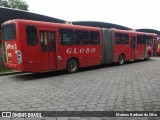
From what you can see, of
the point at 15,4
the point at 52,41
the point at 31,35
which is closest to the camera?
the point at 31,35

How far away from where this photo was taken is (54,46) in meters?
11.1

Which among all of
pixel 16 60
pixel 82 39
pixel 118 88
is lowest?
pixel 118 88

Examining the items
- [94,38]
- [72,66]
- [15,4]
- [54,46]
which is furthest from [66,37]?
[15,4]

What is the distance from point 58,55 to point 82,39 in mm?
2308

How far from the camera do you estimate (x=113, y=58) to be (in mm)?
15867

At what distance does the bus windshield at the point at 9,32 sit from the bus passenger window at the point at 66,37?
A: 2.63 metres

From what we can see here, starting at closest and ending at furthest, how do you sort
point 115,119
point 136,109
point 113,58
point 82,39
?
1. point 115,119
2. point 136,109
3. point 82,39
4. point 113,58

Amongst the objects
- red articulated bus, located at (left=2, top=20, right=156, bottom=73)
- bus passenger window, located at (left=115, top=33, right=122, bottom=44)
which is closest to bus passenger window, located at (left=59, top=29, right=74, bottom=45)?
red articulated bus, located at (left=2, top=20, right=156, bottom=73)

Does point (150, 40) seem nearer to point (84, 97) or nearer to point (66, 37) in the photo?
point (66, 37)

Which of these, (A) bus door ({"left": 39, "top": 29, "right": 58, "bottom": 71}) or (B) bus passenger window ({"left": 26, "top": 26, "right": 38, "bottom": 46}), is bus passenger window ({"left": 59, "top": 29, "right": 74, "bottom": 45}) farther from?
(B) bus passenger window ({"left": 26, "top": 26, "right": 38, "bottom": 46})

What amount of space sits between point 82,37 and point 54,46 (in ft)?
8.04

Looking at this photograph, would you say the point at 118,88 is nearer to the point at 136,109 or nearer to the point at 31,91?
the point at 136,109

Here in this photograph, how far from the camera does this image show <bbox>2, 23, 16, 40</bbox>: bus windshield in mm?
9862

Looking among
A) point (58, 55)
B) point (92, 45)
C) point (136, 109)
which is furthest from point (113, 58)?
point (136, 109)
